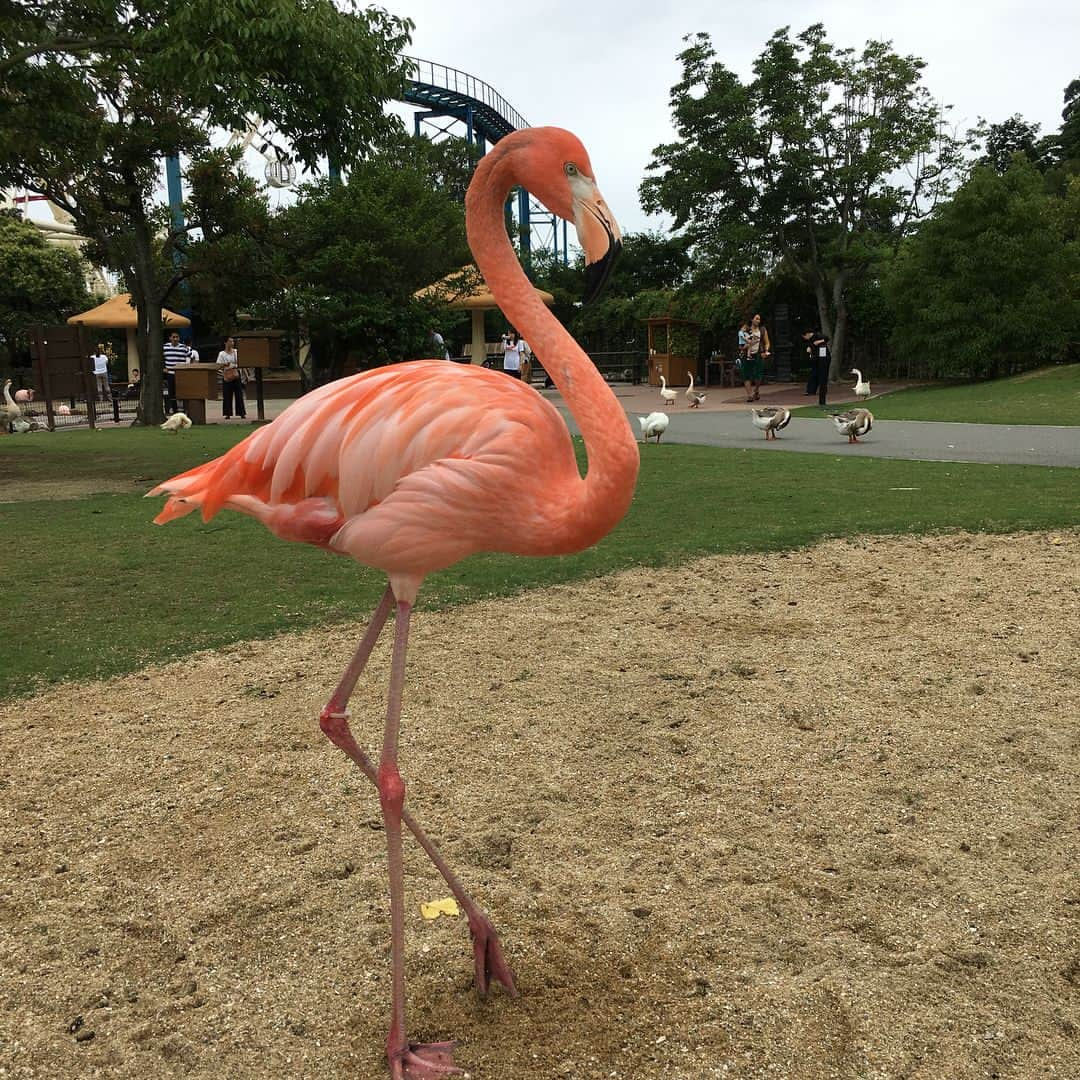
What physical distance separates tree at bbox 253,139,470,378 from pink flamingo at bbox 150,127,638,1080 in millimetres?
16227

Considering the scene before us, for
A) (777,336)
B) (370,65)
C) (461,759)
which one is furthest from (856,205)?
(461,759)

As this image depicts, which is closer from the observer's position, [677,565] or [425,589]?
[425,589]

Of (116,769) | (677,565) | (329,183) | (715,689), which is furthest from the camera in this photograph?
(329,183)

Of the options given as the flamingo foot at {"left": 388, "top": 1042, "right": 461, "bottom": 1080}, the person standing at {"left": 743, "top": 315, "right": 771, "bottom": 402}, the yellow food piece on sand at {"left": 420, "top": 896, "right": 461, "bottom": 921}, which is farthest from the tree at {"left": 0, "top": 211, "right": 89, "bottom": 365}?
the flamingo foot at {"left": 388, "top": 1042, "right": 461, "bottom": 1080}

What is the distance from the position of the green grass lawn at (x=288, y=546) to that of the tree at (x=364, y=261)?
27.7 feet

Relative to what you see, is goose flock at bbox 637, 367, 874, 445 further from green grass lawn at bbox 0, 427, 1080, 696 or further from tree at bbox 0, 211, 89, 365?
tree at bbox 0, 211, 89, 365

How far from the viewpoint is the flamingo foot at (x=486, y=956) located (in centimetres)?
221

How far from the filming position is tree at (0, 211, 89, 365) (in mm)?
29406

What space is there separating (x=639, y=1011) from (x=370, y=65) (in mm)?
8913

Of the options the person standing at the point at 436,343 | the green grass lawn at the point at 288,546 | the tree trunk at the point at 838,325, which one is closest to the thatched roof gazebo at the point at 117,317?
the person standing at the point at 436,343

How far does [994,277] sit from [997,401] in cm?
491

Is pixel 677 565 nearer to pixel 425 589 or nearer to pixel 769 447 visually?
pixel 425 589

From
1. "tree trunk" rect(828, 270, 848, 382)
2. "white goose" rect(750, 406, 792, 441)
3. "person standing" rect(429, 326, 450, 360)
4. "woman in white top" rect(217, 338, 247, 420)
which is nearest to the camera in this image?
"white goose" rect(750, 406, 792, 441)

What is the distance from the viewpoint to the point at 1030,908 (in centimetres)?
246
